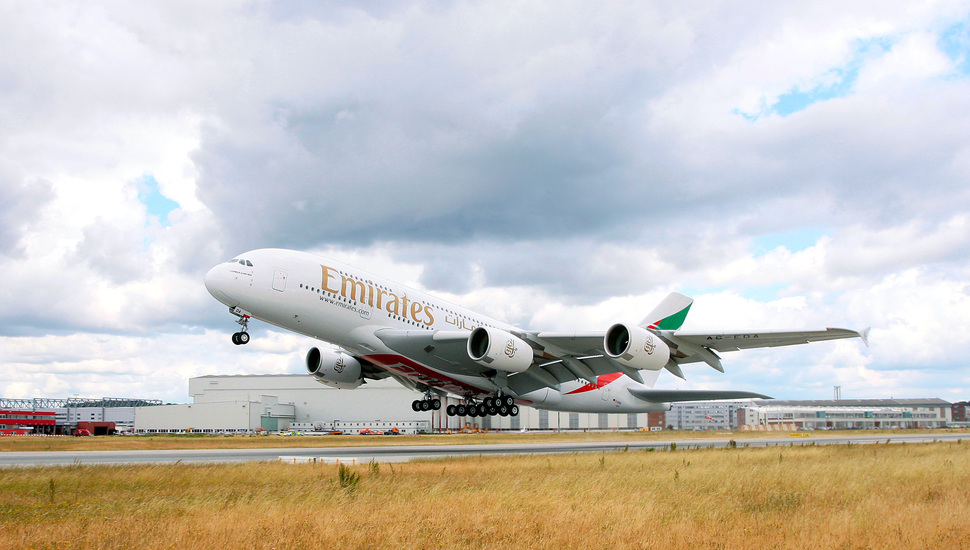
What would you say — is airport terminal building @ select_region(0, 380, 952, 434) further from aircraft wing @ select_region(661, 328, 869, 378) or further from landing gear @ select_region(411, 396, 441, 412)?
aircraft wing @ select_region(661, 328, 869, 378)

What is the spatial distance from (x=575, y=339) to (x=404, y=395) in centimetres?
7237

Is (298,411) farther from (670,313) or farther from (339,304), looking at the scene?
(339,304)

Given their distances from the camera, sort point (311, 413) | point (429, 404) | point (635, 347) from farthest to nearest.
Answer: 1. point (311, 413)
2. point (429, 404)
3. point (635, 347)

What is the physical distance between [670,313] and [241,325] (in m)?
19.6

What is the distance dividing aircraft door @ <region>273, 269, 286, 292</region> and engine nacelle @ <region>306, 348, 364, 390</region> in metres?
10.1

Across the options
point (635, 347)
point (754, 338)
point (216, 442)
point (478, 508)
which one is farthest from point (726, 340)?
point (216, 442)

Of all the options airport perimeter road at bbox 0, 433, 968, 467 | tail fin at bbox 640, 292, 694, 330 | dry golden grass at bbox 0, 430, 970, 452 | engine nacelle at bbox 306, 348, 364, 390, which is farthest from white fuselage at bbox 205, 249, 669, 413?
dry golden grass at bbox 0, 430, 970, 452

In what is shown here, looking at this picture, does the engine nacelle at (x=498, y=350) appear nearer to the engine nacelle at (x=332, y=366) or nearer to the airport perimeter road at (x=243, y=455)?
the airport perimeter road at (x=243, y=455)

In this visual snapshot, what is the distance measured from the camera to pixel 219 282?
77.3 feet

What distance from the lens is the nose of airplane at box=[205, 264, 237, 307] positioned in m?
23.6

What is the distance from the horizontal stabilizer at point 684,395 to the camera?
38.9 metres

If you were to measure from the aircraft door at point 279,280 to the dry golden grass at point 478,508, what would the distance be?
5973mm

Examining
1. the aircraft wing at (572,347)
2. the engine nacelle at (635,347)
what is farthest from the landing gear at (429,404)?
the engine nacelle at (635,347)

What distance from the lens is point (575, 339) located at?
27.8 metres
